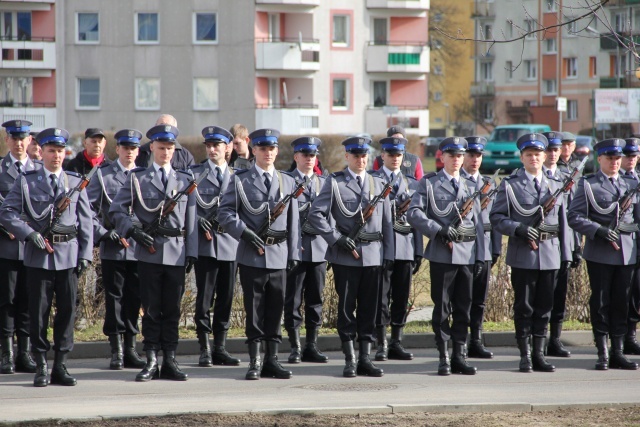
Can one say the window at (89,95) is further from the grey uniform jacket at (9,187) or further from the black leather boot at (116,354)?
the black leather boot at (116,354)

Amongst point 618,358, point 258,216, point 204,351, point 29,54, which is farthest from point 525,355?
point 29,54

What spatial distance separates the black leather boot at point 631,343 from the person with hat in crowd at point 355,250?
302 cm

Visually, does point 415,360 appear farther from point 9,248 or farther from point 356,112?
point 356,112

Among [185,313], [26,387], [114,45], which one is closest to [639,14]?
[114,45]

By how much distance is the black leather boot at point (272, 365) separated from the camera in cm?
1114

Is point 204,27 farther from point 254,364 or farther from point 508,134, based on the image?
point 254,364

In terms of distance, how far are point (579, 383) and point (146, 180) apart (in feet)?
14.8

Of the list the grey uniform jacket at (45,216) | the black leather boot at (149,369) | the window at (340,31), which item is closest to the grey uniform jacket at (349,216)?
the black leather boot at (149,369)

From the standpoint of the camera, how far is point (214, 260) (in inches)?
474

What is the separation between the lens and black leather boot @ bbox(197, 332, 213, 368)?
11961 millimetres

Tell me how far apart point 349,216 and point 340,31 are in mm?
44774

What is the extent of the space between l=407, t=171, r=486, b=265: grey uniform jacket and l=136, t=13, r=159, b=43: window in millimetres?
41417

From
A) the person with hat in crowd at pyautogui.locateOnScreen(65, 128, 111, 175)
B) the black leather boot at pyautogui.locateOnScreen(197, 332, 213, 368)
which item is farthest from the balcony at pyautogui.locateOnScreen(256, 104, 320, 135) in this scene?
the black leather boot at pyautogui.locateOnScreen(197, 332, 213, 368)

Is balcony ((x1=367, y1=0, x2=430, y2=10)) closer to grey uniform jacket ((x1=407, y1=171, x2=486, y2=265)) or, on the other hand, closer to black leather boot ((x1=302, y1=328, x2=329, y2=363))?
black leather boot ((x1=302, y1=328, x2=329, y2=363))
